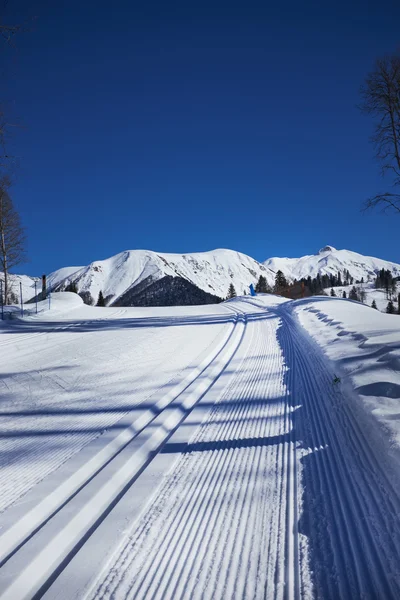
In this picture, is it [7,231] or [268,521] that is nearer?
[268,521]

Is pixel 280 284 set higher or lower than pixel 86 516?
higher

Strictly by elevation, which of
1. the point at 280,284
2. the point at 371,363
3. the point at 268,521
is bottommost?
the point at 268,521

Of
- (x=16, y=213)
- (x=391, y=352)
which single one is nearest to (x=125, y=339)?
(x=391, y=352)

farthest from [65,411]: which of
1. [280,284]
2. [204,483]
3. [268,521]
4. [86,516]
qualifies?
[280,284]

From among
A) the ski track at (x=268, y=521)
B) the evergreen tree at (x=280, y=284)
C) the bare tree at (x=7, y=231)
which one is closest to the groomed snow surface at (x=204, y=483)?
the ski track at (x=268, y=521)

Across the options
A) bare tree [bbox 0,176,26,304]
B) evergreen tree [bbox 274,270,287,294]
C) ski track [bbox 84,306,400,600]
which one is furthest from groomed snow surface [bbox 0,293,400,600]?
evergreen tree [bbox 274,270,287,294]

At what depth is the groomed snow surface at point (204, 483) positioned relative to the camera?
4.32 ft

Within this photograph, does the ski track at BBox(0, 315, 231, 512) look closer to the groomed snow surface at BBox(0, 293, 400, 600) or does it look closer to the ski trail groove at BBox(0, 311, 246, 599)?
the groomed snow surface at BBox(0, 293, 400, 600)

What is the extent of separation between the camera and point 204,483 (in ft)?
6.35

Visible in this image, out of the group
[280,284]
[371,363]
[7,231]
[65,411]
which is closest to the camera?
[65,411]

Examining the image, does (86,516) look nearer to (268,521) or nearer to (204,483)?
(204,483)

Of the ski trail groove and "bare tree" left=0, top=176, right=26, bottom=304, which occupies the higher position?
"bare tree" left=0, top=176, right=26, bottom=304

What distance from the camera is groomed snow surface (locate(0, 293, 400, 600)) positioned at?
1.32m

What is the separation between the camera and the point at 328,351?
15.1 ft
